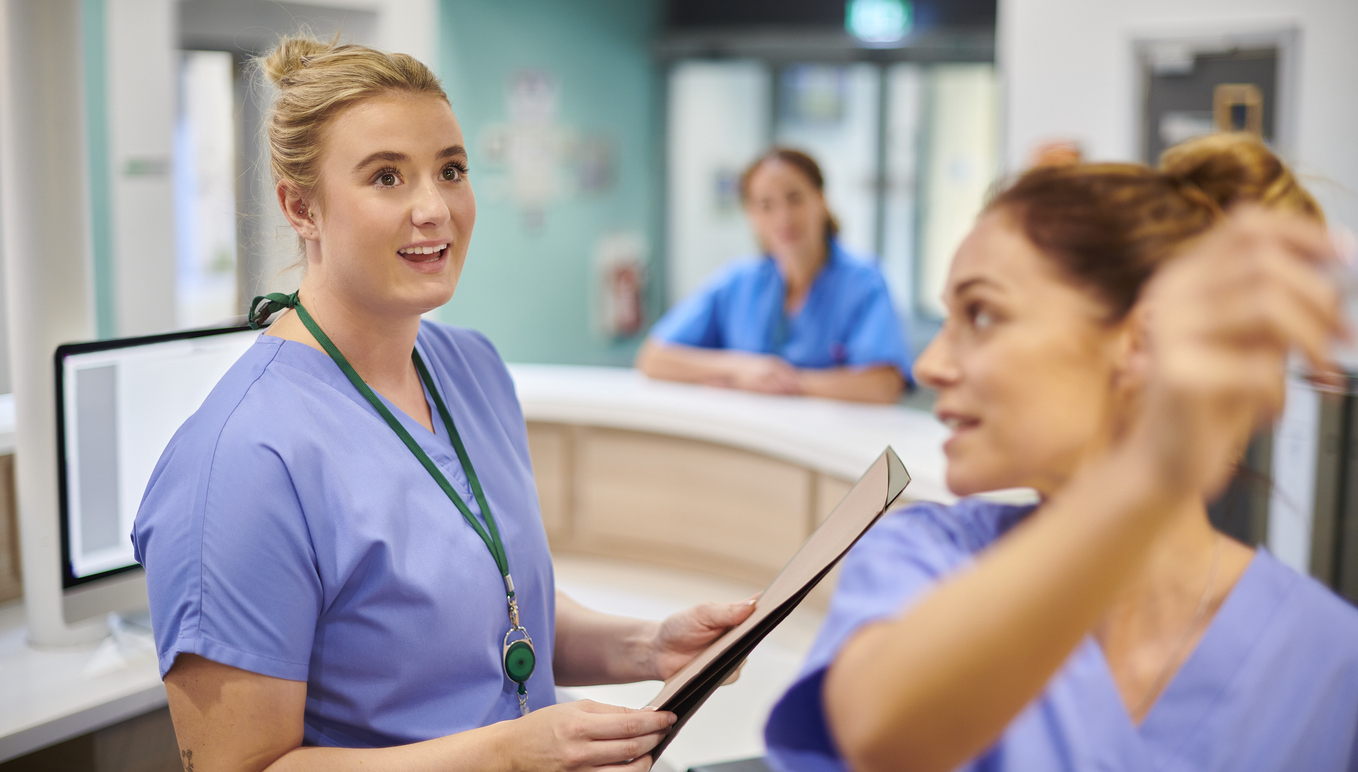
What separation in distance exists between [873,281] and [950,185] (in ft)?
15.8

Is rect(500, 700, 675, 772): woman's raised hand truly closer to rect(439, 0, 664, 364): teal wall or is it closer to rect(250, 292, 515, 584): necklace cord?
rect(250, 292, 515, 584): necklace cord

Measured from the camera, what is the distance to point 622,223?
25.6 ft

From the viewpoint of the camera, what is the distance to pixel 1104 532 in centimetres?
53

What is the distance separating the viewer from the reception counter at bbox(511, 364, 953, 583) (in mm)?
2662

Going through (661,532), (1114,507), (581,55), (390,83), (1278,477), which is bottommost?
(661,532)

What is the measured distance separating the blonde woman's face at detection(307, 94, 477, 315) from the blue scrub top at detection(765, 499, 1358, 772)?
624 mm

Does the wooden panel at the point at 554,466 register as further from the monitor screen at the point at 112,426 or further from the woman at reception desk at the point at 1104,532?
the woman at reception desk at the point at 1104,532

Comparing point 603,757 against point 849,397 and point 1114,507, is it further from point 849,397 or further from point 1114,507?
point 849,397

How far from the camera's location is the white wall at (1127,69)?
3.26 m

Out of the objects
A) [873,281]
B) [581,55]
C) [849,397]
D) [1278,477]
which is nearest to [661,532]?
[849,397]

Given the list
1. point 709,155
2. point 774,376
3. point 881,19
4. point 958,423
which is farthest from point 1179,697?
point 709,155

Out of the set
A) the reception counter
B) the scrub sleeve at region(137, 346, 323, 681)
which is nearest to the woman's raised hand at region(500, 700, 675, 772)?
the scrub sleeve at region(137, 346, 323, 681)

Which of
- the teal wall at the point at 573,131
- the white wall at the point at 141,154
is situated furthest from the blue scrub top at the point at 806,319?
→ the teal wall at the point at 573,131

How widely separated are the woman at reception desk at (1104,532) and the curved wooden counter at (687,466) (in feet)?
5.62
